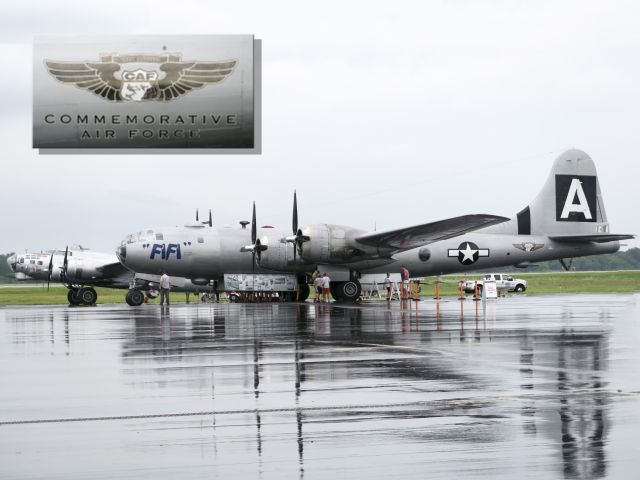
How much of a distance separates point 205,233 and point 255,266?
306cm

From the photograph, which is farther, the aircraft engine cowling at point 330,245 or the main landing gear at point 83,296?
the main landing gear at point 83,296

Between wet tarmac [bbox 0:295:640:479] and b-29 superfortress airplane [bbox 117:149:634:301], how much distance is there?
2258cm

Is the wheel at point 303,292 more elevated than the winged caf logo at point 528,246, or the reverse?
the winged caf logo at point 528,246

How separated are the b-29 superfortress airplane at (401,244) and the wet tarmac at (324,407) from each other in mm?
22581

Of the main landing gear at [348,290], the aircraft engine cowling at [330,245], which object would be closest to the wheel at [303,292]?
the main landing gear at [348,290]

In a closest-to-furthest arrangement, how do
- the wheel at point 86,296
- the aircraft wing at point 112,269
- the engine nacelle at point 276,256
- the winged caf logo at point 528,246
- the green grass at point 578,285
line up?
the engine nacelle at point 276,256, the winged caf logo at point 528,246, the wheel at point 86,296, the aircraft wing at point 112,269, the green grass at point 578,285

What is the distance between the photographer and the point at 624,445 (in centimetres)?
831

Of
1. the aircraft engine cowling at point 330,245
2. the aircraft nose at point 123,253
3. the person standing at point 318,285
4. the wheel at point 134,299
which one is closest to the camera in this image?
the aircraft engine cowling at point 330,245

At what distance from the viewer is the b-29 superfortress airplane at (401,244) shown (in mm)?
43656

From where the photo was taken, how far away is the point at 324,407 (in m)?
10.6

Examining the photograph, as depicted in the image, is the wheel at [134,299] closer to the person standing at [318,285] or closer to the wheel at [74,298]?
the wheel at [74,298]

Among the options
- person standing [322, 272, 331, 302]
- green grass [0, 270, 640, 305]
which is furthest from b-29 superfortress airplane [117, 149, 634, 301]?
green grass [0, 270, 640, 305]

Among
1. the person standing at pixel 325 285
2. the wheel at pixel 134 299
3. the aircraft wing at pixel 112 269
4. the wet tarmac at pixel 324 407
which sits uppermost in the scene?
the aircraft wing at pixel 112 269

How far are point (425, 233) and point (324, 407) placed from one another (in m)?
32.9
